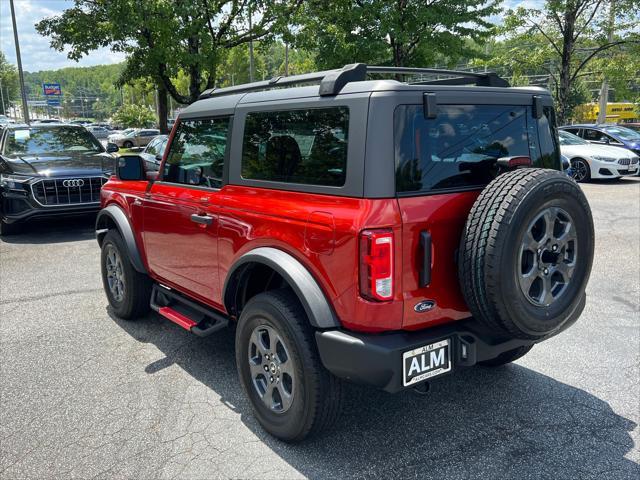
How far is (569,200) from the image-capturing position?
8.75 feet

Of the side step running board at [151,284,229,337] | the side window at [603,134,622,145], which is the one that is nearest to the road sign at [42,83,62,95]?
the side window at [603,134,622,145]

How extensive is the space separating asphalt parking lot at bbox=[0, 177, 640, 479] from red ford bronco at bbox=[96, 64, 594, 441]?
0.34 metres

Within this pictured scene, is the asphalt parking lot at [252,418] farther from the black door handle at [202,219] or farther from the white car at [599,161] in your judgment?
the white car at [599,161]

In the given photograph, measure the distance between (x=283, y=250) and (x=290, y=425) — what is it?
942 mm

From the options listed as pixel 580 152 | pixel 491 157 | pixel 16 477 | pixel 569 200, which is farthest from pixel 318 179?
pixel 580 152

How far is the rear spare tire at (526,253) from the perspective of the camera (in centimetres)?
244

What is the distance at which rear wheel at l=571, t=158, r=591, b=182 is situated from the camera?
565 inches

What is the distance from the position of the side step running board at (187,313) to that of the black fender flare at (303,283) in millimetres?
923

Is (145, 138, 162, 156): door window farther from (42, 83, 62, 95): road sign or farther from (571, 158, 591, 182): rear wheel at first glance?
(42, 83, 62, 95): road sign

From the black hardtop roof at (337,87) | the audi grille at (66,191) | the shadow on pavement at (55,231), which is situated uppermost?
the black hardtop roof at (337,87)

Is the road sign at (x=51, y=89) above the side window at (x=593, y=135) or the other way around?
above

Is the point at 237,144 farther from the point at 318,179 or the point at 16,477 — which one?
the point at 16,477

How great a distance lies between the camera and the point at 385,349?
96.7 inches

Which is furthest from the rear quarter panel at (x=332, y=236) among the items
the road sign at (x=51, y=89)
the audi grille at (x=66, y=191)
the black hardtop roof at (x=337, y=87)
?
the road sign at (x=51, y=89)
